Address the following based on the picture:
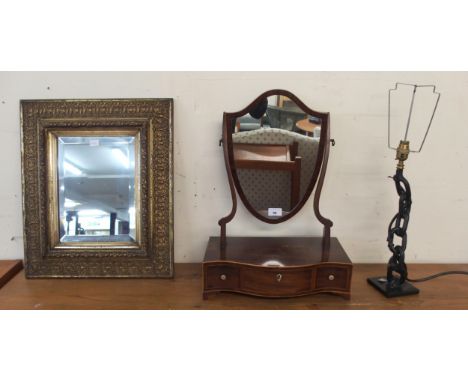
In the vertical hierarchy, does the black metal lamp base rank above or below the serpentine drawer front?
below

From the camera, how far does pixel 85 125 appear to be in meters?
1.44

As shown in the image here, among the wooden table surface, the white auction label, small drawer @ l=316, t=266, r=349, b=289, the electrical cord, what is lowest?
the wooden table surface

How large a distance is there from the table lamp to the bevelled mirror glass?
11.0 inches

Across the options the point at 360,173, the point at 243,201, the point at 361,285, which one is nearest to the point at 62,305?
the point at 243,201

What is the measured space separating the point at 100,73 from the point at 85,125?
197mm

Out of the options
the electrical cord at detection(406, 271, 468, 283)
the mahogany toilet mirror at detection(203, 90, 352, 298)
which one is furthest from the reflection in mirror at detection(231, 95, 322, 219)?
the electrical cord at detection(406, 271, 468, 283)

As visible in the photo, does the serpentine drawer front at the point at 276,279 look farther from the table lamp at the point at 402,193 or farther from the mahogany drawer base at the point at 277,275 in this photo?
the table lamp at the point at 402,193

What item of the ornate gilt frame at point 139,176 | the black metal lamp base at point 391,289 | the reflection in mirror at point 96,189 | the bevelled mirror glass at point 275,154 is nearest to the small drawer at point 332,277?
the black metal lamp base at point 391,289

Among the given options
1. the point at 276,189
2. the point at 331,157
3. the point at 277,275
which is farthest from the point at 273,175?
the point at 277,275

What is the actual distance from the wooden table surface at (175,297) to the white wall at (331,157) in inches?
6.5

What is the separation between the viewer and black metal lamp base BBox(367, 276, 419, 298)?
137cm

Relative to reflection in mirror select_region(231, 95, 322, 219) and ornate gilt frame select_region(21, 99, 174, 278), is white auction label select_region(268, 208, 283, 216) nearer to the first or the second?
reflection in mirror select_region(231, 95, 322, 219)

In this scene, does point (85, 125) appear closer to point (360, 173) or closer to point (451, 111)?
point (360, 173)

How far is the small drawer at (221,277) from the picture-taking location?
4.36ft
